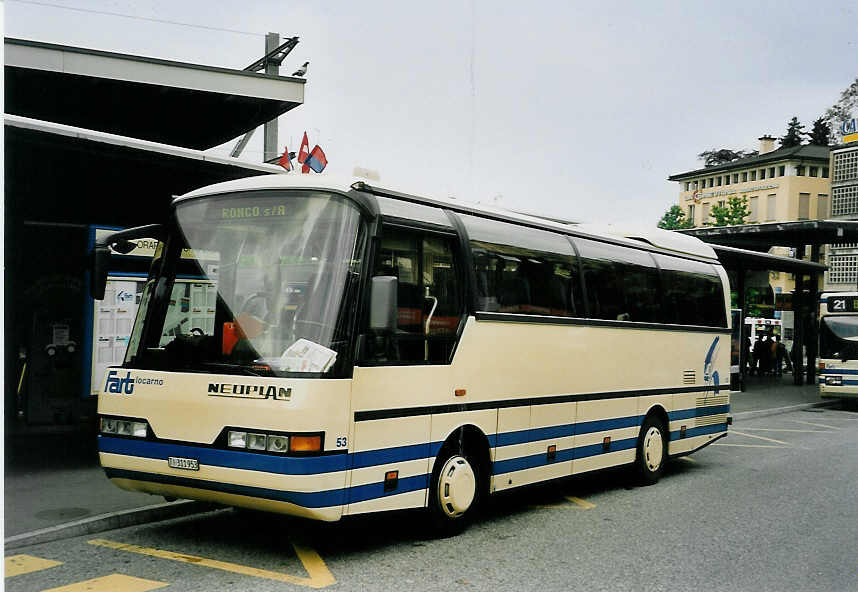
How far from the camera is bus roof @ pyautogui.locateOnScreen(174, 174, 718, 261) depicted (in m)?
7.17

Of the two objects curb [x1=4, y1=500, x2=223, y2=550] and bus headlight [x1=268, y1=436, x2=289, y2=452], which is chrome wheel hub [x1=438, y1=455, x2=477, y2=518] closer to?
bus headlight [x1=268, y1=436, x2=289, y2=452]

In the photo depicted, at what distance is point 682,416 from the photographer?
1247cm

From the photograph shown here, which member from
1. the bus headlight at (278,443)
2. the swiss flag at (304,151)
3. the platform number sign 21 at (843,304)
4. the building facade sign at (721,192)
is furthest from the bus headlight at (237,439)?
the building facade sign at (721,192)

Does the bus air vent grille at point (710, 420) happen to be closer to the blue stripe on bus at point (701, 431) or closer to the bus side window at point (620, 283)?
the blue stripe on bus at point (701, 431)

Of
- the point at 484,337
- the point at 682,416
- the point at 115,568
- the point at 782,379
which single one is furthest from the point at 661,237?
the point at 782,379

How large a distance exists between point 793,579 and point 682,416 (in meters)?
5.72

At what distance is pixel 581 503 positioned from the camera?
10.0 m

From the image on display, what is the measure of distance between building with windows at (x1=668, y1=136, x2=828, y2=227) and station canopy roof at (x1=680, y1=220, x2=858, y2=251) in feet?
198

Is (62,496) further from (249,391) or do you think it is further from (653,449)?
(653,449)

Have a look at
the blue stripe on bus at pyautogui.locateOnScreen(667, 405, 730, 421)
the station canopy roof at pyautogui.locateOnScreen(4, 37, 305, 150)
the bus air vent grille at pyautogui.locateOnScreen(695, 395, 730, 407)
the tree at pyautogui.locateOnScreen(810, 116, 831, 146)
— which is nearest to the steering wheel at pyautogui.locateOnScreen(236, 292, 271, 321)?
the blue stripe on bus at pyautogui.locateOnScreen(667, 405, 730, 421)

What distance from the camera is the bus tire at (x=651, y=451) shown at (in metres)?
11.4

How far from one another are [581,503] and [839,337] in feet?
56.9

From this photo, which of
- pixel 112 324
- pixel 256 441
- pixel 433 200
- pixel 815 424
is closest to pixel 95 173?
pixel 112 324

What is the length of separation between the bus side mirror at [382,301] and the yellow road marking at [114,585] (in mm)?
2297
